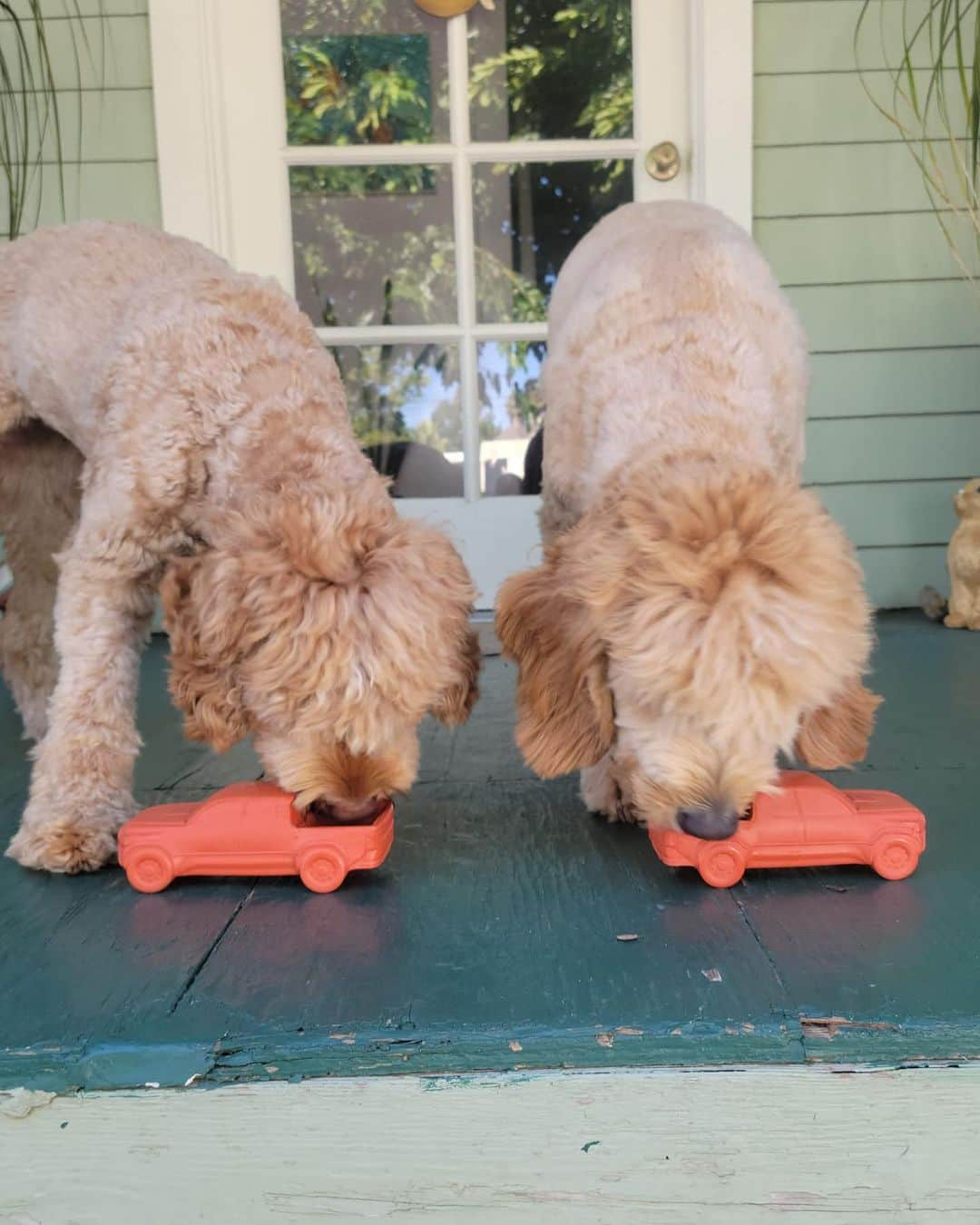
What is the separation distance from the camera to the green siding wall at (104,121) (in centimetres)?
421

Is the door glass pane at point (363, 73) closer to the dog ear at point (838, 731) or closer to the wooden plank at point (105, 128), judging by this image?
the wooden plank at point (105, 128)

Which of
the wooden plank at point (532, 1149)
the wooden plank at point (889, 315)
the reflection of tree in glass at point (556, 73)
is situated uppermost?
the reflection of tree in glass at point (556, 73)

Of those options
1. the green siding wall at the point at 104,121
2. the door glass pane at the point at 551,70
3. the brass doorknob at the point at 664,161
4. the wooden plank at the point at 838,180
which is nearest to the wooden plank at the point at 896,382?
the wooden plank at the point at 838,180

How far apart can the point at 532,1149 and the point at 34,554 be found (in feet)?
7.64

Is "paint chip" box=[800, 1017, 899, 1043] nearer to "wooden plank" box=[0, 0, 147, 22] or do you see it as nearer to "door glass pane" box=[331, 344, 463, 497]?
"door glass pane" box=[331, 344, 463, 497]

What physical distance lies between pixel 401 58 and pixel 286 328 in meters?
2.69

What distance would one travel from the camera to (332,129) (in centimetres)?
456

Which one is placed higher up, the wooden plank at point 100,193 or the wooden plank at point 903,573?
the wooden plank at point 100,193

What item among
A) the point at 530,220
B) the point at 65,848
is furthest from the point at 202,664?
the point at 530,220

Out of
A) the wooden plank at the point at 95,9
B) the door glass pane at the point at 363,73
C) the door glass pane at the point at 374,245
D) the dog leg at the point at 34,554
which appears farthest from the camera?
the door glass pane at the point at 374,245

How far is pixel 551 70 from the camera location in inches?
179

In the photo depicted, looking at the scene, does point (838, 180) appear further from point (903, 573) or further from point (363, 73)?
point (363, 73)

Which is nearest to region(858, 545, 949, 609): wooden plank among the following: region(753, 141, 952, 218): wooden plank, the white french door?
region(753, 141, 952, 218): wooden plank

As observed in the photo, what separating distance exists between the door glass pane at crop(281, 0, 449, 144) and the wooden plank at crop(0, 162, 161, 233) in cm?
63
